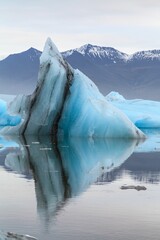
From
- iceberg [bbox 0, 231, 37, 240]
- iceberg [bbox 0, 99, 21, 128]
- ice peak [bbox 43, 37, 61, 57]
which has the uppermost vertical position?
ice peak [bbox 43, 37, 61, 57]

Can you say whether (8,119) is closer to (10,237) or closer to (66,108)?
(66,108)

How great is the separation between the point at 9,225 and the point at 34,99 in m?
22.5

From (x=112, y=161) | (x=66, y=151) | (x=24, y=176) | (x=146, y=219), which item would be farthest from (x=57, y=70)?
(x=146, y=219)

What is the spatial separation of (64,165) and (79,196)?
6.58 meters

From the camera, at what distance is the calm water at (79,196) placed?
385 inches

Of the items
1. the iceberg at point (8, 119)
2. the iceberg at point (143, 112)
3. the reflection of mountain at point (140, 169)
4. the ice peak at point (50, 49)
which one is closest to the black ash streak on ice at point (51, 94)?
the ice peak at point (50, 49)

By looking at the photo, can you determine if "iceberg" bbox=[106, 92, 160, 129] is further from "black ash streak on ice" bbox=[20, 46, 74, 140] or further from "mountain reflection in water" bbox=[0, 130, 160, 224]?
"mountain reflection in water" bbox=[0, 130, 160, 224]

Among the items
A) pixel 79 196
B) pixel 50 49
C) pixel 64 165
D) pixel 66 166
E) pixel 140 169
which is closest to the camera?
pixel 79 196

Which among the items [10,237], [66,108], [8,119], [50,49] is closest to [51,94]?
[66,108]

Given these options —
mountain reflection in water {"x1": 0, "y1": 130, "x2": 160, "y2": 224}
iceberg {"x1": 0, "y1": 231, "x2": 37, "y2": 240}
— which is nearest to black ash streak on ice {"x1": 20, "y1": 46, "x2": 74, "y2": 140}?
mountain reflection in water {"x1": 0, "y1": 130, "x2": 160, "y2": 224}

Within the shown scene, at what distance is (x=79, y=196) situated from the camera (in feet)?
42.9

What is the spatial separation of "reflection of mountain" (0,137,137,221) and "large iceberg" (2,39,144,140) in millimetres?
1213

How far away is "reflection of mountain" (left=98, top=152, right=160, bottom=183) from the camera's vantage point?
1648cm

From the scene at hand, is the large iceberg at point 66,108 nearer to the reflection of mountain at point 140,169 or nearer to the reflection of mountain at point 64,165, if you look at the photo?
the reflection of mountain at point 64,165
